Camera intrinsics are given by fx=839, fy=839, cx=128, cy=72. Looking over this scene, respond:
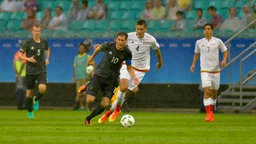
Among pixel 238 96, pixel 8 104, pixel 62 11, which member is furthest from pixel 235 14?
pixel 8 104

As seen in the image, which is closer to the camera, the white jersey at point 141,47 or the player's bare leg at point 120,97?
the player's bare leg at point 120,97

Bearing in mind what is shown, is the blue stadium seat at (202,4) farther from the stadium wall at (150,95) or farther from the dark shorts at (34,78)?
the dark shorts at (34,78)

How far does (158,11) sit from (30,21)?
518 centimetres

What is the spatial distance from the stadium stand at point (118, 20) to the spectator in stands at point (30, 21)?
338mm

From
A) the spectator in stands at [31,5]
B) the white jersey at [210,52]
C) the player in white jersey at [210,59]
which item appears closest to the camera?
the player in white jersey at [210,59]

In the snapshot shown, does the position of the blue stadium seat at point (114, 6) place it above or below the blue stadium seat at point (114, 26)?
above

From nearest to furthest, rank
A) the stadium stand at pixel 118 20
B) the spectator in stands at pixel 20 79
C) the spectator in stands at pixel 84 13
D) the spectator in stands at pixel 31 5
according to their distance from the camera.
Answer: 1. the stadium stand at pixel 118 20
2. the spectator in stands at pixel 20 79
3. the spectator in stands at pixel 84 13
4. the spectator in stands at pixel 31 5

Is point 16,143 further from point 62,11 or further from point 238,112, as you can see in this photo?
point 62,11

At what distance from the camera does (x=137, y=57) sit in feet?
71.5

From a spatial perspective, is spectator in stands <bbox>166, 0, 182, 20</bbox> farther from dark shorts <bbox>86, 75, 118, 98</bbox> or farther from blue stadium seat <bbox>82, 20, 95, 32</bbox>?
dark shorts <bbox>86, 75, 118, 98</bbox>

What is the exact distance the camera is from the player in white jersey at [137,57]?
20672 millimetres

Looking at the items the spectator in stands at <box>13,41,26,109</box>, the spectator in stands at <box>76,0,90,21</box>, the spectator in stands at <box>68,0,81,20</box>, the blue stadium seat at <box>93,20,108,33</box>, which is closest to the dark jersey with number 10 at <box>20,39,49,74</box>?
the spectator in stands at <box>13,41,26,109</box>

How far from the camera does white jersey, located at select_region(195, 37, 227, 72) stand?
22672 mm

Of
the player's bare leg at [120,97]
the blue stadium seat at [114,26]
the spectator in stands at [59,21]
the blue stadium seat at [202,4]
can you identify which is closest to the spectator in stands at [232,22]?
the blue stadium seat at [202,4]
